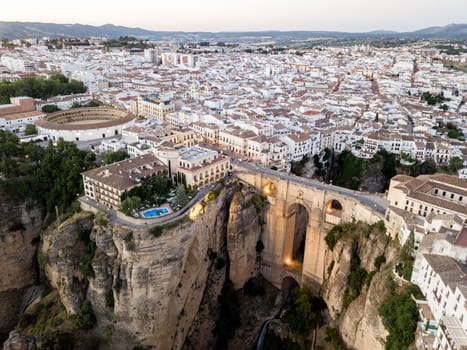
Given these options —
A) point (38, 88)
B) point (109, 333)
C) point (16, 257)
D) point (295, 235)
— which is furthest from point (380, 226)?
point (38, 88)

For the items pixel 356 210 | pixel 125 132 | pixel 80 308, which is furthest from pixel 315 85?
pixel 80 308

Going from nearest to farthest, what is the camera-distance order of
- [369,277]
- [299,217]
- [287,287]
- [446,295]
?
[446,295]
[369,277]
[287,287]
[299,217]

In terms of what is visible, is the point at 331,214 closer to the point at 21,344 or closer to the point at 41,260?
the point at 21,344

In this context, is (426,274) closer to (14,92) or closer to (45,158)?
(45,158)

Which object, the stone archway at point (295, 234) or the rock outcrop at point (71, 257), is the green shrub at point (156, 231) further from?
the stone archway at point (295, 234)

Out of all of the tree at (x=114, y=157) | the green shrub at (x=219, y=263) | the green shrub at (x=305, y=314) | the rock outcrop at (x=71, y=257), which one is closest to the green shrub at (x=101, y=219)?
the rock outcrop at (x=71, y=257)

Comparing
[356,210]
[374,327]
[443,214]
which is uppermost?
[443,214]
